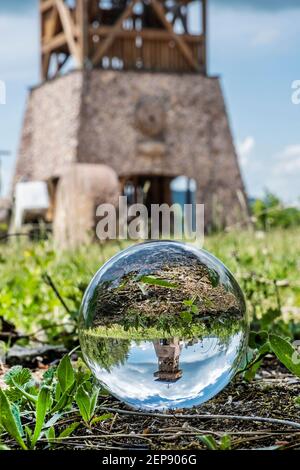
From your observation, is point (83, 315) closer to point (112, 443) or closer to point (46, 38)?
point (112, 443)

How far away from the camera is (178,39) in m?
22.1

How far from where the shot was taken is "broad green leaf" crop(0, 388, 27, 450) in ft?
6.13

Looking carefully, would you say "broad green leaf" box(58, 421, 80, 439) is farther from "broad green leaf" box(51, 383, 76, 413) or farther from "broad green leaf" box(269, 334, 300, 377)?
"broad green leaf" box(269, 334, 300, 377)

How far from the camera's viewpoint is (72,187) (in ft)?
44.8

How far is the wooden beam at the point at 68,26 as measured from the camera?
21594mm

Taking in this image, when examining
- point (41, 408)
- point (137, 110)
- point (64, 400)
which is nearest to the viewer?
point (41, 408)

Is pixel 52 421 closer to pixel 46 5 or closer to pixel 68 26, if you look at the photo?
pixel 68 26

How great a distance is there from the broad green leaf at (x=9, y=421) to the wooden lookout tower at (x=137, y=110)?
18502 mm

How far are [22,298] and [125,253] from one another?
8.31 ft

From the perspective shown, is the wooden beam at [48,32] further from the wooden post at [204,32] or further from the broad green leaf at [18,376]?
the broad green leaf at [18,376]

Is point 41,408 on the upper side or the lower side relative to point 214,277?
lower

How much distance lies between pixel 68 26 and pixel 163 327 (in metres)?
20.9

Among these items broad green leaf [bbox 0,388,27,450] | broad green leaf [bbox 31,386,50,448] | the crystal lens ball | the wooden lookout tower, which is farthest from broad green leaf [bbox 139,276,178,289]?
the wooden lookout tower

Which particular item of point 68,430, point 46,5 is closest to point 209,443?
point 68,430
